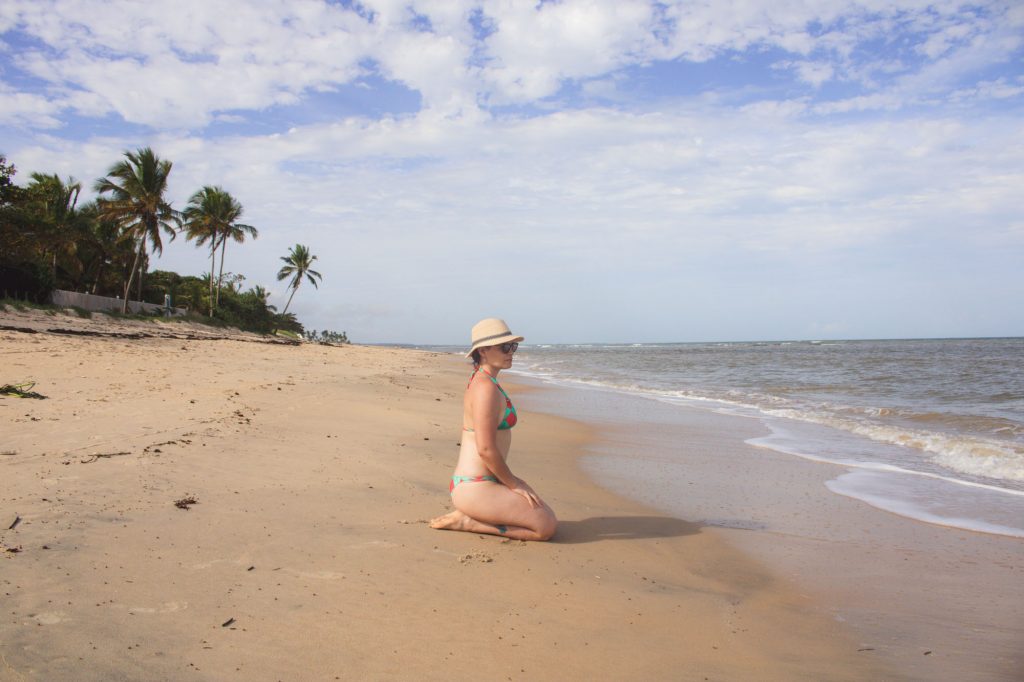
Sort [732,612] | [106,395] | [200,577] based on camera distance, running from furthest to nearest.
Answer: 1. [106,395]
2. [732,612]
3. [200,577]

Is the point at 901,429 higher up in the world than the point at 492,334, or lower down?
lower down

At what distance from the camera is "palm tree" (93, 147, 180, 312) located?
36188mm

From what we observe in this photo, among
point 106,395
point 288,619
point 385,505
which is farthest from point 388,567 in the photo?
point 106,395

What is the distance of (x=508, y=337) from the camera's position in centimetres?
436

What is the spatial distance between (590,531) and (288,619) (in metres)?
2.45

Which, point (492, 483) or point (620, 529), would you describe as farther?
point (620, 529)

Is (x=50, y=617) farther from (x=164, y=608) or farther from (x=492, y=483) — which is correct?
(x=492, y=483)

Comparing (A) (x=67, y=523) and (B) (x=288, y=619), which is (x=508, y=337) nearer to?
(B) (x=288, y=619)

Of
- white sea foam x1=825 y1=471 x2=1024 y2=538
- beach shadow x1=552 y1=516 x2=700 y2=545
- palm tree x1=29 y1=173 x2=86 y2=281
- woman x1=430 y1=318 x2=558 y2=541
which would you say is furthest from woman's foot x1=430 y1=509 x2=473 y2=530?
palm tree x1=29 y1=173 x2=86 y2=281

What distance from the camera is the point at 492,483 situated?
4391mm

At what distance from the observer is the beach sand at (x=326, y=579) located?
8.82 ft

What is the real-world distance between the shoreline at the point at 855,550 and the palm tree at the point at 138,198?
3417 cm

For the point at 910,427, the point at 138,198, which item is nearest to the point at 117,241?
the point at 138,198

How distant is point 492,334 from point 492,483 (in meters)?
0.91
